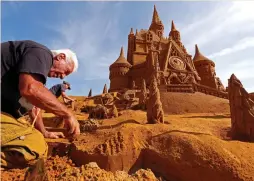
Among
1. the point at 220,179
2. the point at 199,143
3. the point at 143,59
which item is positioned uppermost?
the point at 143,59

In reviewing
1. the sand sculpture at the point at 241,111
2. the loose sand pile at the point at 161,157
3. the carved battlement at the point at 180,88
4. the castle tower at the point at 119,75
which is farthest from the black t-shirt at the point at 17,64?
the castle tower at the point at 119,75

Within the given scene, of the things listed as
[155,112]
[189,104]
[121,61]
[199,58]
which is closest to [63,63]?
[155,112]

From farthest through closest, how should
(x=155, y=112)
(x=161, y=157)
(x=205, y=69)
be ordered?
(x=205, y=69), (x=155, y=112), (x=161, y=157)

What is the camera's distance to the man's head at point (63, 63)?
2582 millimetres

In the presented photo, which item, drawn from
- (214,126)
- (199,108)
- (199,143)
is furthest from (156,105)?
(199,108)

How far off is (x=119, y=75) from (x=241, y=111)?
95.9 ft

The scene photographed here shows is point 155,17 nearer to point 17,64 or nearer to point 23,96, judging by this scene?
point 17,64

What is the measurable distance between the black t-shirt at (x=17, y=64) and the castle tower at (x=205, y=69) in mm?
37659

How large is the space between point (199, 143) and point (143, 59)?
35885 mm

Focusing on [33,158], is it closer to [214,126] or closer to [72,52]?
[72,52]

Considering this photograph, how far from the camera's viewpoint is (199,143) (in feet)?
21.1

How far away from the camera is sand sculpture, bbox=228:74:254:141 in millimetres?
9305

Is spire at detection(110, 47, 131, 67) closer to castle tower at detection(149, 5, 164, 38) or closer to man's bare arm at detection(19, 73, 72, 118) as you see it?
castle tower at detection(149, 5, 164, 38)

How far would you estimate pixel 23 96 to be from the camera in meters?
2.17
